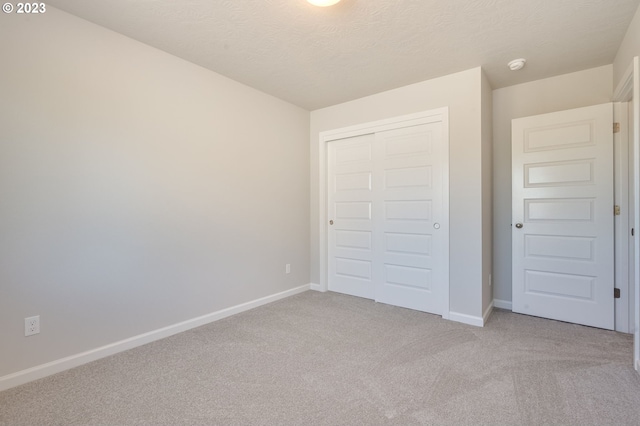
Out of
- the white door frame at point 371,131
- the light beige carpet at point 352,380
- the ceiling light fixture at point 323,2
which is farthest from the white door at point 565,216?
the ceiling light fixture at point 323,2

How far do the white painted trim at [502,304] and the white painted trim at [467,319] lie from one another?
736 mm

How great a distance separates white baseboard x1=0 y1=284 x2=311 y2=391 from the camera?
76.2 inches

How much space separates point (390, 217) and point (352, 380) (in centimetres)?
202

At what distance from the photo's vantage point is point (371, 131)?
3666 millimetres

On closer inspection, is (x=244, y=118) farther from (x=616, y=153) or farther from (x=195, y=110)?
(x=616, y=153)

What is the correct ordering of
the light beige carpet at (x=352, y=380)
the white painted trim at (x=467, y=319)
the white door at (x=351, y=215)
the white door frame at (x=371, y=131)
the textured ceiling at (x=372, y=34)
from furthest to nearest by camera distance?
1. the white door at (x=351, y=215)
2. the white door frame at (x=371, y=131)
3. the white painted trim at (x=467, y=319)
4. the textured ceiling at (x=372, y=34)
5. the light beige carpet at (x=352, y=380)

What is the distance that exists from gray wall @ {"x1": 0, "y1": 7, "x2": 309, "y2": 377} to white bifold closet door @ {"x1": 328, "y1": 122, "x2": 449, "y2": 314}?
117 cm

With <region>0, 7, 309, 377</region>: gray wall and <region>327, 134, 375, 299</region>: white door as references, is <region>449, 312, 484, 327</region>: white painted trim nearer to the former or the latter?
<region>327, 134, 375, 299</region>: white door

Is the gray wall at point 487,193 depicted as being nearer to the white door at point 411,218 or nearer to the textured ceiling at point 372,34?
the textured ceiling at point 372,34

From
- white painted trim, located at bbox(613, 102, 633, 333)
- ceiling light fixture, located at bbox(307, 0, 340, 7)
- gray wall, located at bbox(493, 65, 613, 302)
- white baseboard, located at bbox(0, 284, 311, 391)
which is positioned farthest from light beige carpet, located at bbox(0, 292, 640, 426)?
ceiling light fixture, located at bbox(307, 0, 340, 7)

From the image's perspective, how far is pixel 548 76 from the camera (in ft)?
10.3

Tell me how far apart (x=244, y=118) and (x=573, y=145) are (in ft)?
11.5

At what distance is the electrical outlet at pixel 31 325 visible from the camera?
6.47 feet

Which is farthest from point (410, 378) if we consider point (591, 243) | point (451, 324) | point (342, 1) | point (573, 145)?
point (573, 145)
